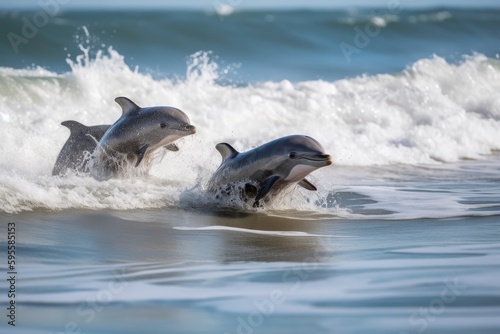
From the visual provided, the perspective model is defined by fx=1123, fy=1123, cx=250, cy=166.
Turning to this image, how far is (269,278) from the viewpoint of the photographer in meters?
9.24

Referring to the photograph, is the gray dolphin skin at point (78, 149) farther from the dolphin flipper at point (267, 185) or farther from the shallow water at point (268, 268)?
the dolphin flipper at point (267, 185)

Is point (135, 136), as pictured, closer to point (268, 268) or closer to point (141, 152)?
point (141, 152)

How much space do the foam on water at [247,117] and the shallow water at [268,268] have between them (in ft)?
4.25

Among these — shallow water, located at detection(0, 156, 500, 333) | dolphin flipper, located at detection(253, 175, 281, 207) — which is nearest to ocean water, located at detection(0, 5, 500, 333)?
shallow water, located at detection(0, 156, 500, 333)

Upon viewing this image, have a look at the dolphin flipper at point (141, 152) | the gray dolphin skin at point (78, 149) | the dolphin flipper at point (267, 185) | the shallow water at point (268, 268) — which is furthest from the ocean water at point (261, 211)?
the gray dolphin skin at point (78, 149)

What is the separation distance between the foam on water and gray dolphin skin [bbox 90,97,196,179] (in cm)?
37

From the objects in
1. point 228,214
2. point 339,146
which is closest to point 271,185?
point 228,214

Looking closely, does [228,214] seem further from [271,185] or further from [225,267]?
[225,267]

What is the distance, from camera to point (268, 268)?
9.69m

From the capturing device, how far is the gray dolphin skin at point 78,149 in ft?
47.9

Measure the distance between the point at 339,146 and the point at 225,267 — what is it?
32.4ft

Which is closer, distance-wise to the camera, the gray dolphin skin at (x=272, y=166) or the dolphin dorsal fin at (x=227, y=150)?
the gray dolphin skin at (x=272, y=166)

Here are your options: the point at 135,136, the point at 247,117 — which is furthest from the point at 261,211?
the point at 247,117

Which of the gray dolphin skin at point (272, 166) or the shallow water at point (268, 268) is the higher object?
the gray dolphin skin at point (272, 166)
